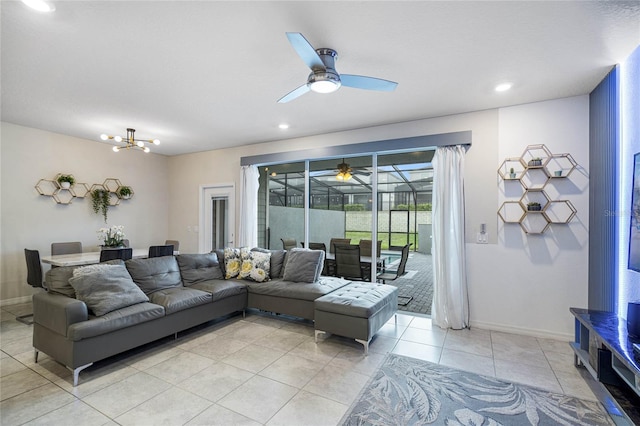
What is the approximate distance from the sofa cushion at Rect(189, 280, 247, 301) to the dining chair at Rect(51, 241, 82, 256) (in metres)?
2.60

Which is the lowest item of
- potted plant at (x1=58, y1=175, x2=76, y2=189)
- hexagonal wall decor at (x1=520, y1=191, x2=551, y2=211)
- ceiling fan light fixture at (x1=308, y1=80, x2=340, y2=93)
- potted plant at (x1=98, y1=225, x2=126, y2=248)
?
potted plant at (x1=98, y1=225, x2=126, y2=248)

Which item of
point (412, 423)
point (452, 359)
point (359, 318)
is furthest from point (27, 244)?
point (452, 359)

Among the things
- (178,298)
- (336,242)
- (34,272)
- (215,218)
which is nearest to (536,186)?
(336,242)

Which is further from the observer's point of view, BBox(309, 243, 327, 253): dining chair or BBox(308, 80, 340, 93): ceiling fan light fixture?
BBox(309, 243, 327, 253): dining chair

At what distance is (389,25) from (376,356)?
9.92ft

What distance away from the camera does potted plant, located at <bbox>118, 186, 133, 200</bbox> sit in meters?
6.02

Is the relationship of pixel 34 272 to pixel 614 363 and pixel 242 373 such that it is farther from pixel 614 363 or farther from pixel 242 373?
pixel 614 363

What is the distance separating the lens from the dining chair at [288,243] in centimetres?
567

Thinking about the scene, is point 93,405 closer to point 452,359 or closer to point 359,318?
point 359,318

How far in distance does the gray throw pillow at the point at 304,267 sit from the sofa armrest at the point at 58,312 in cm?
233

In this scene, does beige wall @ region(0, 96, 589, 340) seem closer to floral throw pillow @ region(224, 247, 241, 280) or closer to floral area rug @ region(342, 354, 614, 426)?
floral area rug @ region(342, 354, 614, 426)

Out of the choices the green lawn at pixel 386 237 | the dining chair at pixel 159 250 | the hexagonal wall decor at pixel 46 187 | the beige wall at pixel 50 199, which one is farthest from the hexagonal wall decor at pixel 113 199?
the green lawn at pixel 386 237

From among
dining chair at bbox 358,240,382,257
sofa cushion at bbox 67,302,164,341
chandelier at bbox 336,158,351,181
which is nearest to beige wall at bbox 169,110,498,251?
chandelier at bbox 336,158,351,181

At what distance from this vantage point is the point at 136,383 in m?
2.57
